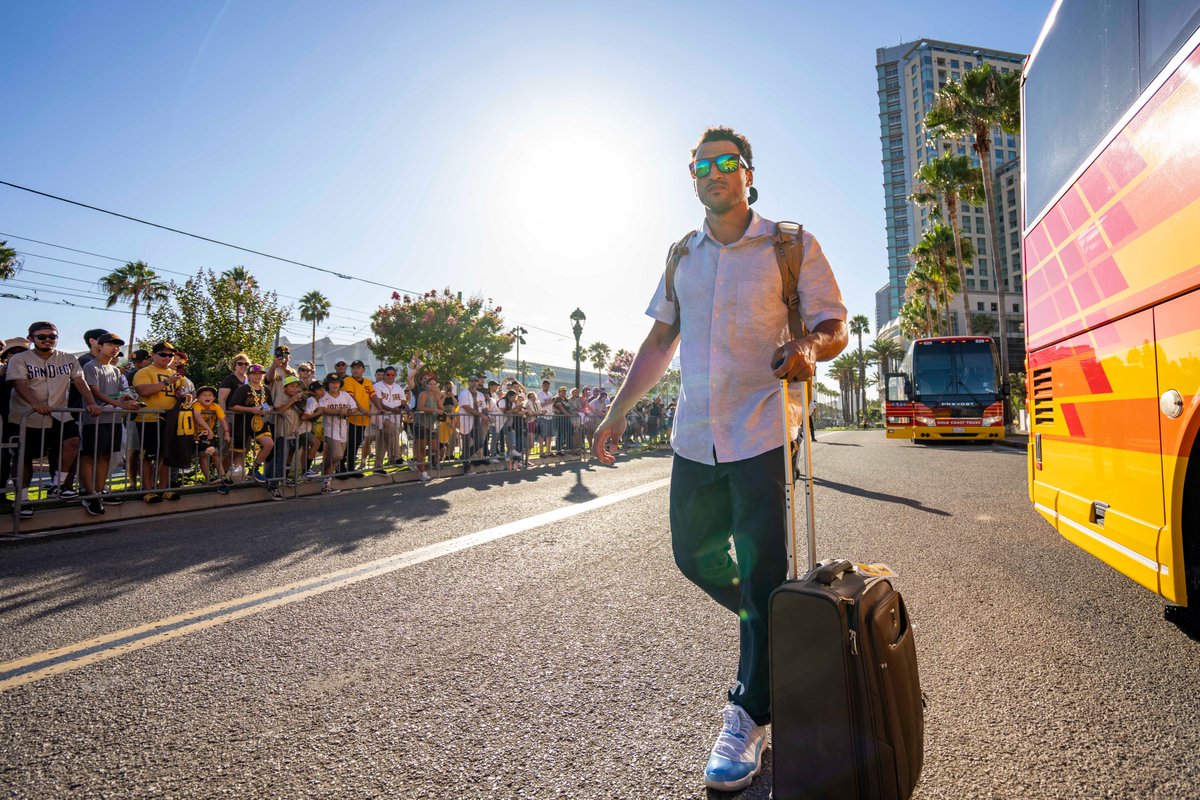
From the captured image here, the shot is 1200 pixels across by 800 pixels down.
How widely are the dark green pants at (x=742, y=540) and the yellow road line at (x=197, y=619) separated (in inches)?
98.2

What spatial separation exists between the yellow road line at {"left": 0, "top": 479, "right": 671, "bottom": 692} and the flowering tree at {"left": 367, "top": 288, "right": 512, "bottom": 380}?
30756mm

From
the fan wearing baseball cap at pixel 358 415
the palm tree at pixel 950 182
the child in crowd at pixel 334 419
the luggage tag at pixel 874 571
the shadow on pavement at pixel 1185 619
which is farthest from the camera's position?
the palm tree at pixel 950 182

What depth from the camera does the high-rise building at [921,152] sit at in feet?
351


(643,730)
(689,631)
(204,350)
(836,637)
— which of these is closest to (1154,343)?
(836,637)

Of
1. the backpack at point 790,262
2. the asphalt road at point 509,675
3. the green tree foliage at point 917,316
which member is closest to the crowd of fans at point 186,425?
the asphalt road at point 509,675

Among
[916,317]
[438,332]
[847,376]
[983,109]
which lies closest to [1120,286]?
[983,109]

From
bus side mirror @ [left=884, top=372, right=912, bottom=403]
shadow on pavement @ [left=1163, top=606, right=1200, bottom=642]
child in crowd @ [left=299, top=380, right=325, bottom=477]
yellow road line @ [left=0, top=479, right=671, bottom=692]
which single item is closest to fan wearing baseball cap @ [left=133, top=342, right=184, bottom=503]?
child in crowd @ [left=299, top=380, right=325, bottom=477]

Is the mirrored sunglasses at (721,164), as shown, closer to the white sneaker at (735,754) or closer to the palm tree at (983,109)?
the white sneaker at (735,754)

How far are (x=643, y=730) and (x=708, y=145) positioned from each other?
2092 mm

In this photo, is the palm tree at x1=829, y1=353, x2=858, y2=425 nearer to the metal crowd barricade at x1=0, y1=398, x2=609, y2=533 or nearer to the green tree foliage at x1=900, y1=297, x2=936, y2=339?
the green tree foliage at x1=900, y1=297, x2=936, y2=339

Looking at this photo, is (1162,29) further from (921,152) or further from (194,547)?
(921,152)

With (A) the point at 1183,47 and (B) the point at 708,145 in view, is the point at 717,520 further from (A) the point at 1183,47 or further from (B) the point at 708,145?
(A) the point at 1183,47

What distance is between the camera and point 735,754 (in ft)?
6.18

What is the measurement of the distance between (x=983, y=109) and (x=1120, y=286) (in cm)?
2813
